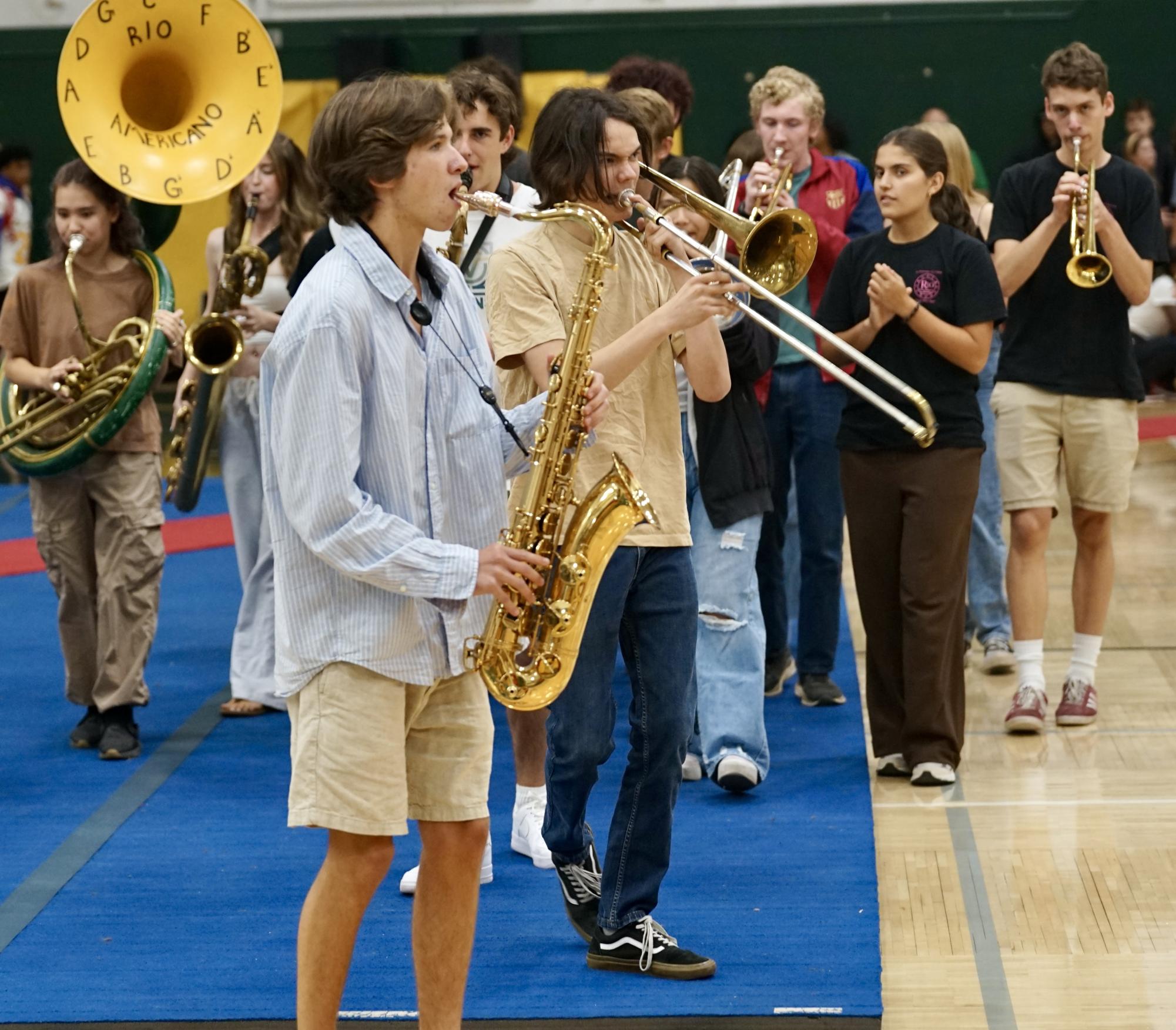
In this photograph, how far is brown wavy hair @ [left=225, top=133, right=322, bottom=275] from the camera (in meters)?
5.38

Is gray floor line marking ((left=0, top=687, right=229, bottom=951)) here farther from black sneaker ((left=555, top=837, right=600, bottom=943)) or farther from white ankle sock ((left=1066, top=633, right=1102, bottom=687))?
white ankle sock ((left=1066, top=633, right=1102, bottom=687))

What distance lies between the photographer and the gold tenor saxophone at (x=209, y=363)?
5117mm

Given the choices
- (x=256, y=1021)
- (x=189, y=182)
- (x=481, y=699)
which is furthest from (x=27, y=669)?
(x=481, y=699)

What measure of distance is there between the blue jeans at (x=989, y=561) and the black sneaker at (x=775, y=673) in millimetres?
699

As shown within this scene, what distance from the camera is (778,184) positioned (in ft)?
15.4

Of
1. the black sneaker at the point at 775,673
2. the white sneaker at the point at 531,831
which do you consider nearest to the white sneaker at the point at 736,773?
the white sneaker at the point at 531,831

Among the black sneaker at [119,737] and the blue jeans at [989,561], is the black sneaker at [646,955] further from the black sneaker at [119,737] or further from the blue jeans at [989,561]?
the blue jeans at [989,561]

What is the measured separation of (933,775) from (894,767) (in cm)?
16

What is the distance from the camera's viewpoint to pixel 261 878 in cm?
406

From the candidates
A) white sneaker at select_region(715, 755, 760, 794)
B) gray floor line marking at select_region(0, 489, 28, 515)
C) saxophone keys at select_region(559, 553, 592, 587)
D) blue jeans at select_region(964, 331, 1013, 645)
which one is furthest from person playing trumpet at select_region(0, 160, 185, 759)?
gray floor line marking at select_region(0, 489, 28, 515)

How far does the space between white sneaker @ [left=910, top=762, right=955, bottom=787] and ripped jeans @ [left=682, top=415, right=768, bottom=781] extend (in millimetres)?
422

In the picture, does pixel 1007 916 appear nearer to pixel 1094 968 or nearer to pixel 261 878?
pixel 1094 968

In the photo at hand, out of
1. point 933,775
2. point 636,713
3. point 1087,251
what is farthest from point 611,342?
point 1087,251

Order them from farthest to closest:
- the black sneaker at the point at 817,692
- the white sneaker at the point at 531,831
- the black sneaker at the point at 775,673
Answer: the black sneaker at the point at 775,673 → the black sneaker at the point at 817,692 → the white sneaker at the point at 531,831
